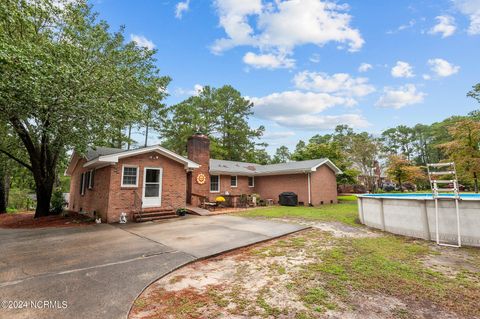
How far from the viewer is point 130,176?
10.9 meters

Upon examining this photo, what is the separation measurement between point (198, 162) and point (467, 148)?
785 inches

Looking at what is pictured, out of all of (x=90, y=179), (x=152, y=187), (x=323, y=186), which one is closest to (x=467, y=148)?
(x=323, y=186)

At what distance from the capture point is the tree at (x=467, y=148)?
1565cm

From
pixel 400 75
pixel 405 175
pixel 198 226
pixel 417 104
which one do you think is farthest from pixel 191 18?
pixel 405 175

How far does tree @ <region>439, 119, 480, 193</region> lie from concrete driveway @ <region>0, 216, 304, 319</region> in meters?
16.0

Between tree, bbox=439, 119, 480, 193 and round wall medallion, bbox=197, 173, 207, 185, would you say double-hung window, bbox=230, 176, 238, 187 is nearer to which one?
round wall medallion, bbox=197, 173, 207, 185

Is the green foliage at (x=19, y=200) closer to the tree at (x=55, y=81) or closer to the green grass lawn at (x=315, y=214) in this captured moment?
the tree at (x=55, y=81)

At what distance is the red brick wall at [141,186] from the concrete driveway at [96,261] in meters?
1.49

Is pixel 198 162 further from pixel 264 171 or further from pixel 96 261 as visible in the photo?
pixel 96 261

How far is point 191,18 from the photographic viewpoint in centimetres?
1366

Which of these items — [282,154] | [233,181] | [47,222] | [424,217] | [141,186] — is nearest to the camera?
[424,217]

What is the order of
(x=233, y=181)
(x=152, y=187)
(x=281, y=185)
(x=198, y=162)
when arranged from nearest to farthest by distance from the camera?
(x=152, y=187)
(x=198, y=162)
(x=281, y=185)
(x=233, y=181)

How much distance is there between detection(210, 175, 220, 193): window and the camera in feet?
58.6

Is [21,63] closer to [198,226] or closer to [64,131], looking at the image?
[64,131]
